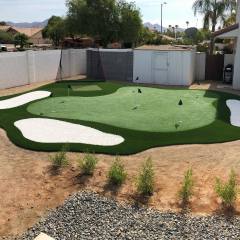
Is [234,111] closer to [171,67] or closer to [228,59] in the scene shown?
[171,67]

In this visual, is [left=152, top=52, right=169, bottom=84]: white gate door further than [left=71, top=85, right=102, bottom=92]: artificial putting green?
Yes

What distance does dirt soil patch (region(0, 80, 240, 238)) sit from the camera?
6.86 metres

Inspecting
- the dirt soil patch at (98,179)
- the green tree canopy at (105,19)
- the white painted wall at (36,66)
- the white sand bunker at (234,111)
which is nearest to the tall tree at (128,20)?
the green tree canopy at (105,19)

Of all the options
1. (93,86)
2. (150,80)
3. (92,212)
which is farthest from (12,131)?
(150,80)

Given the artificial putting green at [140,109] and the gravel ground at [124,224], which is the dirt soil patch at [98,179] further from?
the artificial putting green at [140,109]

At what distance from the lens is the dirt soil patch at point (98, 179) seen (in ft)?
22.5

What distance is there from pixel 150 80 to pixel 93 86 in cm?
360

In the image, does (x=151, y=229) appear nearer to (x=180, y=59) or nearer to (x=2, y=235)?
(x=2, y=235)

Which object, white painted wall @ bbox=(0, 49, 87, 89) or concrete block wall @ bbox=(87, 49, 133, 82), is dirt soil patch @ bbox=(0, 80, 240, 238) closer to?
white painted wall @ bbox=(0, 49, 87, 89)

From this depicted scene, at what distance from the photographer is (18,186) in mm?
7801

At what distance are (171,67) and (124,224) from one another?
51.5 feet

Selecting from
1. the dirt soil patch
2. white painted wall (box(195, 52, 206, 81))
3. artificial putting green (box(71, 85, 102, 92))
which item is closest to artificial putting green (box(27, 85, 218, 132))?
artificial putting green (box(71, 85, 102, 92))

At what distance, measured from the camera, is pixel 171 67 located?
2097 centimetres

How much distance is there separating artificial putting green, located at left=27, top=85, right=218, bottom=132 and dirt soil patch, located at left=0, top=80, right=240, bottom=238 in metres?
2.28
